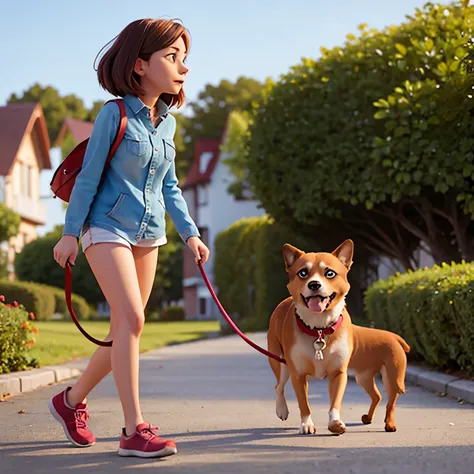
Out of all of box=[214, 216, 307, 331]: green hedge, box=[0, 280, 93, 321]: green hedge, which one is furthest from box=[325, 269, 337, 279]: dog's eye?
box=[0, 280, 93, 321]: green hedge

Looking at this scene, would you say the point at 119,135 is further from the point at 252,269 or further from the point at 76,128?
the point at 76,128

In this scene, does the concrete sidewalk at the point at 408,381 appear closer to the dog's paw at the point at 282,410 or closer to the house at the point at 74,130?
the dog's paw at the point at 282,410

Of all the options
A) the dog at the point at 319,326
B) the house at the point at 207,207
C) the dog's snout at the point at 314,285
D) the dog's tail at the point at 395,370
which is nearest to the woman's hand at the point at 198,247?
the dog at the point at 319,326

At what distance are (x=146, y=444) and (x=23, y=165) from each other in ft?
139

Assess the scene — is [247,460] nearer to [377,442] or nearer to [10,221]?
[377,442]

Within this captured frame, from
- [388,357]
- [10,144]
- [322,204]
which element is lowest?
[388,357]

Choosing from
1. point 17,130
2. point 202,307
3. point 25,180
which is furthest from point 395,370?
point 202,307

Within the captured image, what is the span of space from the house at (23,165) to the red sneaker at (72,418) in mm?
38014

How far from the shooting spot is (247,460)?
5758mm

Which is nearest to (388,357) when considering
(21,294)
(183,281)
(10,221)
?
(21,294)

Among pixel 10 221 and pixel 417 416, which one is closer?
pixel 417 416

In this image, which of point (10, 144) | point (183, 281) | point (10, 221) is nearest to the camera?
point (10, 221)

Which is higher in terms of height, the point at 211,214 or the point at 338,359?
the point at 211,214

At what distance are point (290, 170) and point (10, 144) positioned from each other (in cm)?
2703
